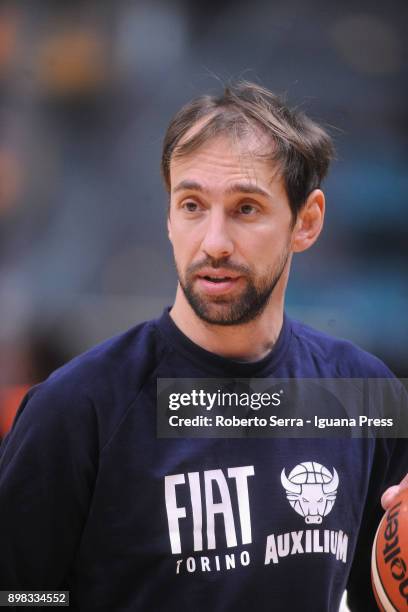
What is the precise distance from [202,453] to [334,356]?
0.38 meters

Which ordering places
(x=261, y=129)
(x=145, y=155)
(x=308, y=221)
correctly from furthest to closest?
(x=145, y=155)
(x=308, y=221)
(x=261, y=129)

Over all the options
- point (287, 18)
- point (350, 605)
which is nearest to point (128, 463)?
point (350, 605)

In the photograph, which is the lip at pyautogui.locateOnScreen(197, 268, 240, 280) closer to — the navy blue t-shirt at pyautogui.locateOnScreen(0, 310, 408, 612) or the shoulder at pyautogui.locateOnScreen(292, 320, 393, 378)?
the navy blue t-shirt at pyautogui.locateOnScreen(0, 310, 408, 612)

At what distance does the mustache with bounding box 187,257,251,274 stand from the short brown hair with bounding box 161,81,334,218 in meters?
0.19

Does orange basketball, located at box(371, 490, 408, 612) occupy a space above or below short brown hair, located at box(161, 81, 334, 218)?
below

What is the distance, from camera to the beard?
1406 millimetres

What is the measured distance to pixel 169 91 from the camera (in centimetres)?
266

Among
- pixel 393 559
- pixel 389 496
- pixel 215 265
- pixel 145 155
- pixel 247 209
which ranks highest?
pixel 145 155

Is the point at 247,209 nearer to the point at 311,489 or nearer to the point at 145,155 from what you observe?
the point at 311,489

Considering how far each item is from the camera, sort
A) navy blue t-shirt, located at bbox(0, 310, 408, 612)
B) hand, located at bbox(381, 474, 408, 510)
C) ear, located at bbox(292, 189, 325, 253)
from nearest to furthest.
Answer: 1. navy blue t-shirt, located at bbox(0, 310, 408, 612)
2. hand, located at bbox(381, 474, 408, 510)
3. ear, located at bbox(292, 189, 325, 253)

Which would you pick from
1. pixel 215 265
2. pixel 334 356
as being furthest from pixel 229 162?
pixel 334 356

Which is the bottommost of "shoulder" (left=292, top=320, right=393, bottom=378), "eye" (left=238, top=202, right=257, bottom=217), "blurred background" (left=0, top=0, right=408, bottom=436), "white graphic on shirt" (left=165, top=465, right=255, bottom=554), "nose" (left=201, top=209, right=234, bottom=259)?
"white graphic on shirt" (left=165, top=465, right=255, bottom=554)

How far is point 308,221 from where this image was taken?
1596 mm

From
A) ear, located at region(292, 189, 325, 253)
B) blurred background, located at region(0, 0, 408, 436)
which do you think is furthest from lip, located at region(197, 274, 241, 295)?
blurred background, located at region(0, 0, 408, 436)
